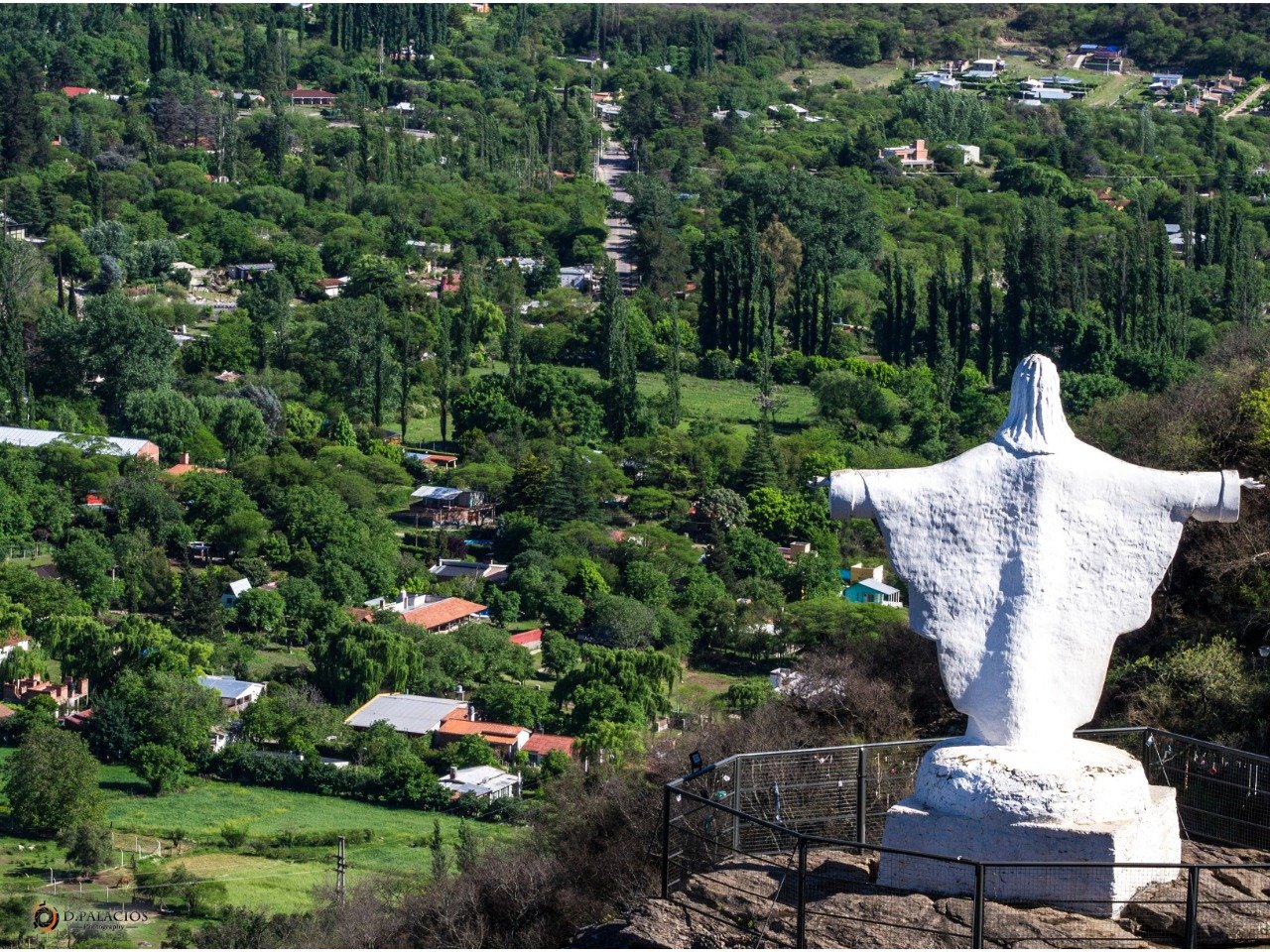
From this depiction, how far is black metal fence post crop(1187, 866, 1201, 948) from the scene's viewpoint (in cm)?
1399

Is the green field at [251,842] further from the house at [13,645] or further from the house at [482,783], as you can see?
the house at [13,645]

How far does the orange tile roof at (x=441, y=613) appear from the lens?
47.0 meters

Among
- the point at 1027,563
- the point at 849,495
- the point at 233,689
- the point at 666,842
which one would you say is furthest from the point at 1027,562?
the point at 233,689

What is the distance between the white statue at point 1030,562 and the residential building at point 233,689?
89.6 feet

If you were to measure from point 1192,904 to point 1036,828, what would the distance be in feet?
3.65

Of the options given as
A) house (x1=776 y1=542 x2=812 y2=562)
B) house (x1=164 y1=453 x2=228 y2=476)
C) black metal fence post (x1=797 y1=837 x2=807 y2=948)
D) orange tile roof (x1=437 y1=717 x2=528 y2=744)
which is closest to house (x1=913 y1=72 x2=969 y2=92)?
house (x1=164 y1=453 x2=228 y2=476)

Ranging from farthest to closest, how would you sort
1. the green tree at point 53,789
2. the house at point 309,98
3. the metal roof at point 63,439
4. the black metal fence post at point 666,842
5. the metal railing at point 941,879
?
the house at point 309,98
the metal roof at point 63,439
the green tree at point 53,789
the black metal fence post at point 666,842
the metal railing at point 941,879

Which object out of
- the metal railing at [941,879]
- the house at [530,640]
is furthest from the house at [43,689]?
the metal railing at [941,879]

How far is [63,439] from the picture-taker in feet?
181

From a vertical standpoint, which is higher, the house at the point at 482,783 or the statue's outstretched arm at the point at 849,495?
the statue's outstretched arm at the point at 849,495

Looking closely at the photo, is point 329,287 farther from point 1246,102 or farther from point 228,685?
point 1246,102

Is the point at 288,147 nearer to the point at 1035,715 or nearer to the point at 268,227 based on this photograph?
the point at 268,227

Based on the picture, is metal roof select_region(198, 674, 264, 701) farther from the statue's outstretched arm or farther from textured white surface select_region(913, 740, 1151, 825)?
textured white surface select_region(913, 740, 1151, 825)

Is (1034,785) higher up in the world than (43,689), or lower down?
higher up
